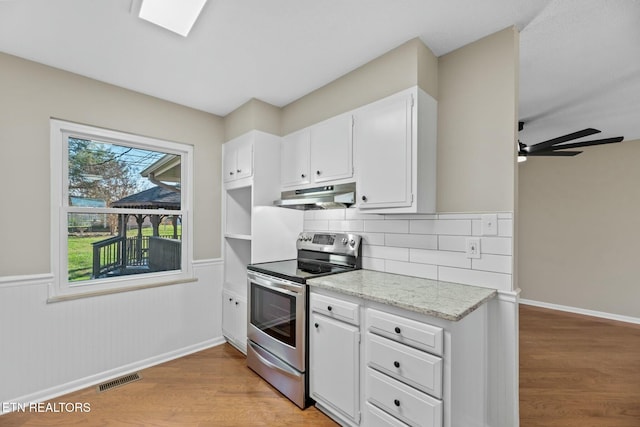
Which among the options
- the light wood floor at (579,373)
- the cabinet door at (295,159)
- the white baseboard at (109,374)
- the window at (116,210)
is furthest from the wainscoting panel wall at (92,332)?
the light wood floor at (579,373)

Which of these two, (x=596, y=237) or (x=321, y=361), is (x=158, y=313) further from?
(x=596, y=237)

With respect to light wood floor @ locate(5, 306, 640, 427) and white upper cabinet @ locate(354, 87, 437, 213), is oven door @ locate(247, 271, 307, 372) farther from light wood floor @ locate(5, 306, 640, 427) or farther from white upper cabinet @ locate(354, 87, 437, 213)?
white upper cabinet @ locate(354, 87, 437, 213)

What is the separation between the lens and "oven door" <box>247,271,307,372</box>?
2.03 metres

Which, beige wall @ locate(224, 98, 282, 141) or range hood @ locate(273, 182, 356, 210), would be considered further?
beige wall @ locate(224, 98, 282, 141)

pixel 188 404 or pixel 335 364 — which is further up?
pixel 335 364

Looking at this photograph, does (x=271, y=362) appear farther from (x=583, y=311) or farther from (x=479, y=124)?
(x=583, y=311)

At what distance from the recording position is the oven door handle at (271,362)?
209 centimetres

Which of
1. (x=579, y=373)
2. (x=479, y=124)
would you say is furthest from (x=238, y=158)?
(x=579, y=373)

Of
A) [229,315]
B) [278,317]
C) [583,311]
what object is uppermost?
[278,317]

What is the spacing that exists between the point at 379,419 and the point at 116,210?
2655 mm

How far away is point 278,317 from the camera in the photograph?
2.24 metres

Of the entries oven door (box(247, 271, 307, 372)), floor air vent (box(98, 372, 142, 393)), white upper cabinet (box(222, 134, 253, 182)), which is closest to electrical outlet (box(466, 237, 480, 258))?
oven door (box(247, 271, 307, 372))

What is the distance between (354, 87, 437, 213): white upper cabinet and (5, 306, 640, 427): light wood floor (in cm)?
156

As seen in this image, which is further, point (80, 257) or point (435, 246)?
point (80, 257)
